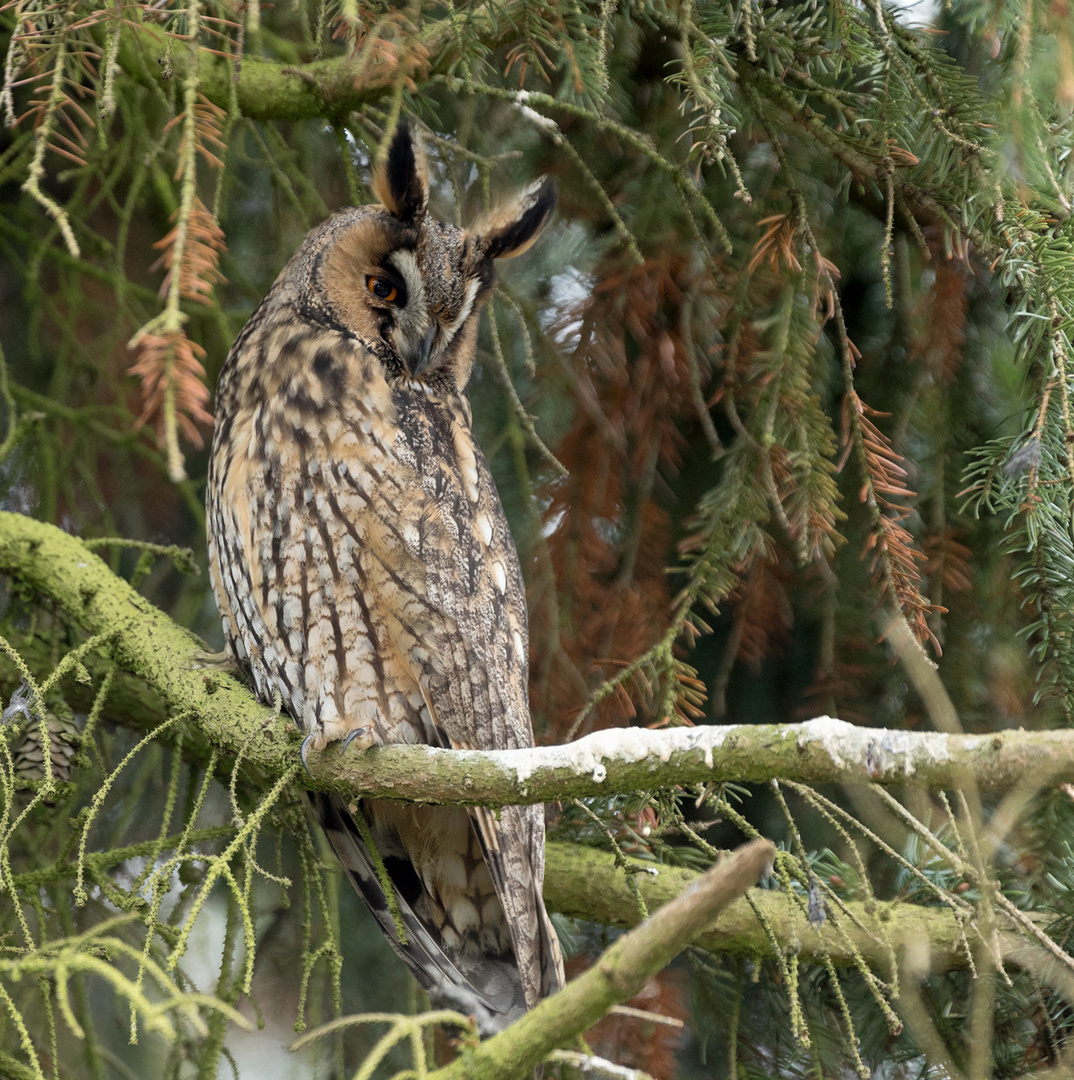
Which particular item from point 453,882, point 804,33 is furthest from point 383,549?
point 804,33

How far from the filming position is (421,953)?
1.87 meters

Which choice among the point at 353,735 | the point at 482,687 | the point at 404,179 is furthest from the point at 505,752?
the point at 404,179

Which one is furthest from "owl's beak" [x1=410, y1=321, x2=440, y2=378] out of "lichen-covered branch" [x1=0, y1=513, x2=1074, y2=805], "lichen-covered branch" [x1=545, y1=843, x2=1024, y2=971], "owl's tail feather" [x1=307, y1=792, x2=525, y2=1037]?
"lichen-covered branch" [x1=545, y1=843, x2=1024, y2=971]

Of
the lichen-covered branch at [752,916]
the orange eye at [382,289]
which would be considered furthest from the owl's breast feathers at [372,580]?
the lichen-covered branch at [752,916]

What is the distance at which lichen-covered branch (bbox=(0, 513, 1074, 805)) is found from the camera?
39.8 inches

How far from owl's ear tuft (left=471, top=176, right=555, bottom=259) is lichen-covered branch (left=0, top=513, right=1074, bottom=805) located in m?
0.94

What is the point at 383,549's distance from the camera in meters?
1.73

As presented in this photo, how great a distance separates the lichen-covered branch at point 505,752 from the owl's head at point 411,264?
67 centimetres

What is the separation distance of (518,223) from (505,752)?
115 cm

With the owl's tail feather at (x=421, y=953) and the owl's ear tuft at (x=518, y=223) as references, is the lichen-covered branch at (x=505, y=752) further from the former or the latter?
the owl's ear tuft at (x=518, y=223)

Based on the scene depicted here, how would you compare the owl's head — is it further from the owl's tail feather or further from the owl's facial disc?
the owl's tail feather

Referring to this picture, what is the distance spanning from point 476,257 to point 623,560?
0.70 meters

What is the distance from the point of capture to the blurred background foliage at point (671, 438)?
1555 millimetres

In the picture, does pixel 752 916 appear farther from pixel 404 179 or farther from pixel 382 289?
pixel 404 179
